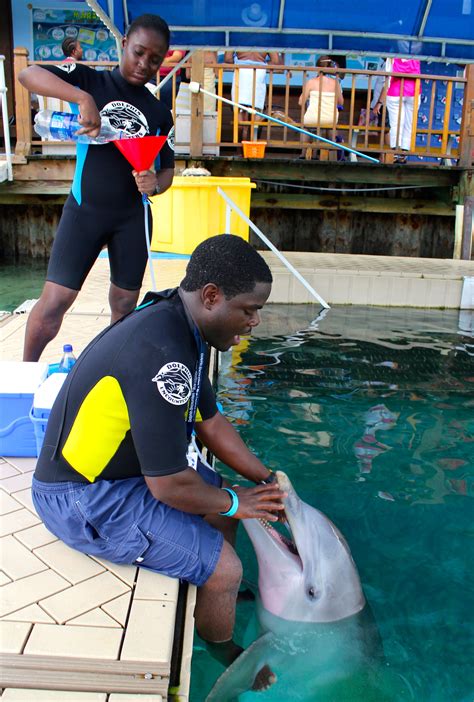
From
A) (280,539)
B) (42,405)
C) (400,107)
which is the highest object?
(400,107)

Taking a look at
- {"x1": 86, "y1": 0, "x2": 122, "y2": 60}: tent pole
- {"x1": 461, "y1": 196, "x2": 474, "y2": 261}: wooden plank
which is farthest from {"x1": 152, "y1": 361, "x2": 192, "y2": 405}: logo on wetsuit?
{"x1": 461, "y1": 196, "x2": 474, "y2": 261}: wooden plank

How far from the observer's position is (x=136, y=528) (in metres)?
2.23

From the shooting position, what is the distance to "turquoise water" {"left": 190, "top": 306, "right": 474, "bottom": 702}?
2807mm

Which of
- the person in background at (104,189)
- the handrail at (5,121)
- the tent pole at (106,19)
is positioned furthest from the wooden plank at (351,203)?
the person in background at (104,189)

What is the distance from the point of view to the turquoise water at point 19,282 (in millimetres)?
8453

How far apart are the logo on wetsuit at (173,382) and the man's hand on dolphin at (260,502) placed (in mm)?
483

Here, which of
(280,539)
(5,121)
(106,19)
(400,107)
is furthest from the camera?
(400,107)

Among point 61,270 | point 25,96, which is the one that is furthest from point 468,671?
point 25,96

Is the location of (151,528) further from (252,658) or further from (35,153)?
(35,153)

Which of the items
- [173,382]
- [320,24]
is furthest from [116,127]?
[320,24]

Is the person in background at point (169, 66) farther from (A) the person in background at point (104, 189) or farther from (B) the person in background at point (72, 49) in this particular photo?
(A) the person in background at point (104, 189)

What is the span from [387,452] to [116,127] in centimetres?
260

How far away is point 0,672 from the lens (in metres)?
1.83

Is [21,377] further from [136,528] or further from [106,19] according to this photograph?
[106,19]
